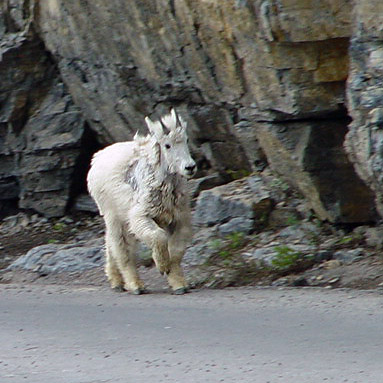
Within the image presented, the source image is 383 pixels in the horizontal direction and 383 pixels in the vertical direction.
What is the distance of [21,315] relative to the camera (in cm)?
1056

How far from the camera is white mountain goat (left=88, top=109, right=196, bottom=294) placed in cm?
1133

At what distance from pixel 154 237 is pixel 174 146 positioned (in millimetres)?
900

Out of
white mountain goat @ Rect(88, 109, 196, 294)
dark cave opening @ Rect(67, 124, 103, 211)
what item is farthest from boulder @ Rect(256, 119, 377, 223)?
dark cave opening @ Rect(67, 124, 103, 211)

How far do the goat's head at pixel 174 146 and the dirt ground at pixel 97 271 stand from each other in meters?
1.38

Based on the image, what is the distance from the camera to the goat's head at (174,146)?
1124 cm

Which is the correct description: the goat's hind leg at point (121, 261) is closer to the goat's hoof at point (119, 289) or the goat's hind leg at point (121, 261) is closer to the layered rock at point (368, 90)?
the goat's hoof at point (119, 289)

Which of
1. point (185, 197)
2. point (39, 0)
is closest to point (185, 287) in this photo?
point (185, 197)

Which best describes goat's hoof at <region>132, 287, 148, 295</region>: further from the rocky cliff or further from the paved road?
the rocky cliff

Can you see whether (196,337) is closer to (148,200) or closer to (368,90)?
(148,200)

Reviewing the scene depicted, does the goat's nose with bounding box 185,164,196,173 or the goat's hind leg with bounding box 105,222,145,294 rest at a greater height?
the goat's nose with bounding box 185,164,196,173

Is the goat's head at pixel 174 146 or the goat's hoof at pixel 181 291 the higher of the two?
the goat's head at pixel 174 146

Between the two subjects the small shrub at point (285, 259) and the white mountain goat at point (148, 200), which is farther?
the small shrub at point (285, 259)

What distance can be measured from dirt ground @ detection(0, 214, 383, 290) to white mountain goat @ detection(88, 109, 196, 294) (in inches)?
23.5

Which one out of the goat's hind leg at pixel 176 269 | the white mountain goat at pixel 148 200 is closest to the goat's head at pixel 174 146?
the white mountain goat at pixel 148 200
